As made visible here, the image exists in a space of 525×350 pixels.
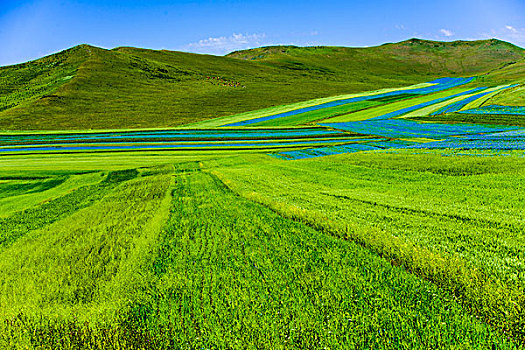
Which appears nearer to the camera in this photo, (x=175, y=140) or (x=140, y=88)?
(x=175, y=140)

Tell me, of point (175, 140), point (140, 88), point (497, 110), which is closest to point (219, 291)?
point (175, 140)

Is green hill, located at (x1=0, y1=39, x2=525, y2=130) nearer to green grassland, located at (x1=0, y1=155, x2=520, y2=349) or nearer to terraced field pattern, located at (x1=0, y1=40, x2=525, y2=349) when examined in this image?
terraced field pattern, located at (x1=0, y1=40, x2=525, y2=349)

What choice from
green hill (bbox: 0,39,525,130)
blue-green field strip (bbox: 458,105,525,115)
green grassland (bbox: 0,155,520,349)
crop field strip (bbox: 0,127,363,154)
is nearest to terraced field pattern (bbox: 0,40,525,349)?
green grassland (bbox: 0,155,520,349)

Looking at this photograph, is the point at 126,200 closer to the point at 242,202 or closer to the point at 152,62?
the point at 242,202

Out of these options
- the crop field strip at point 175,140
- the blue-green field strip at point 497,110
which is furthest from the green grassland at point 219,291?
the blue-green field strip at point 497,110

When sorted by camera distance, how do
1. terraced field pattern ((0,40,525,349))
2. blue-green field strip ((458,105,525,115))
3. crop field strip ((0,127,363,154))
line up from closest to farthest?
terraced field pattern ((0,40,525,349))
crop field strip ((0,127,363,154))
blue-green field strip ((458,105,525,115))

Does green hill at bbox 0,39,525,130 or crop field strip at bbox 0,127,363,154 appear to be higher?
green hill at bbox 0,39,525,130

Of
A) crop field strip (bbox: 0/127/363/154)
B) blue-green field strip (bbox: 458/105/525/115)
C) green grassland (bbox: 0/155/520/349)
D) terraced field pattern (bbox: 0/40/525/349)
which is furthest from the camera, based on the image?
blue-green field strip (bbox: 458/105/525/115)

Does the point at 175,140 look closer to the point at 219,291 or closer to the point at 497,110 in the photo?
the point at 219,291

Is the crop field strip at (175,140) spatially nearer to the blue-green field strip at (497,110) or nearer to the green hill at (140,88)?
the green hill at (140,88)

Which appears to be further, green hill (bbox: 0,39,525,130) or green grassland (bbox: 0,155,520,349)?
green hill (bbox: 0,39,525,130)
